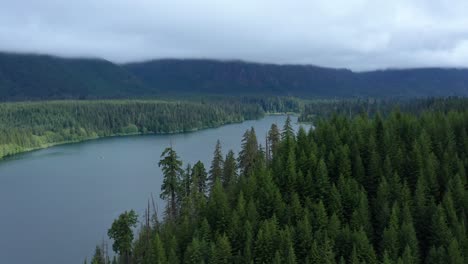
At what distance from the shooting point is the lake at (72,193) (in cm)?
6994

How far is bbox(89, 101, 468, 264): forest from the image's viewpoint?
40.7 metres

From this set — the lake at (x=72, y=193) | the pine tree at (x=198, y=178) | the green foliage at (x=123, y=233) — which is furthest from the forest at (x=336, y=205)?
the lake at (x=72, y=193)

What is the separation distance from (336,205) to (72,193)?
65.1 m

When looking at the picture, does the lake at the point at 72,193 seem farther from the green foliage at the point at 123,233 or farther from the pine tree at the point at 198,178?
the green foliage at the point at 123,233

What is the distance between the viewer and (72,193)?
321 ft

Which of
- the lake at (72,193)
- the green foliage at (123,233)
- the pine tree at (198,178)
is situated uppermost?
the pine tree at (198,178)

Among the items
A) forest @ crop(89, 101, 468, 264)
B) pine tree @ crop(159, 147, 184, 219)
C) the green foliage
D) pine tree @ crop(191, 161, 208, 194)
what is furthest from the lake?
forest @ crop(89, 101, 468, 264)

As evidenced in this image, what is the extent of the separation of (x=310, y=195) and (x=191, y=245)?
14304 millimetres

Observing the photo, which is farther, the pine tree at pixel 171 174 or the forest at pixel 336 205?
the pine tree at pixel 171 174

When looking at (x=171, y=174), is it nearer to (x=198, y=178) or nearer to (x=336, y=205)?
(x=198, y=178)

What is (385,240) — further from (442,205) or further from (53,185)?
(53,185)

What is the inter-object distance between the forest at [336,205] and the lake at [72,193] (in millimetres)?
17865

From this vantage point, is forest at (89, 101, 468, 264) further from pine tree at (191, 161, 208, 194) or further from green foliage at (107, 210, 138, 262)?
pine tree at (191, 161, 208, 194)

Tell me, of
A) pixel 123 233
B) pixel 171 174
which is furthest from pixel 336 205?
pixel 123 233
